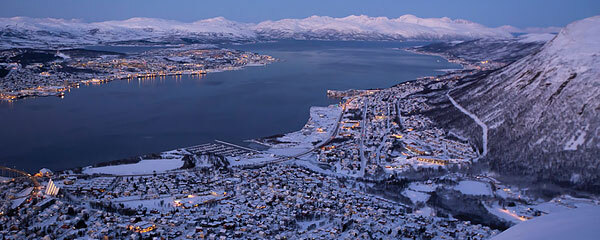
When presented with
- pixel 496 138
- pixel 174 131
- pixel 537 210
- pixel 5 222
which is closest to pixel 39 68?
pixel 174 131

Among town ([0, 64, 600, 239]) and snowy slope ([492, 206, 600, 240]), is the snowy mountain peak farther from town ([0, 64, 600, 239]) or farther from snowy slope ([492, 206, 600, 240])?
snowy slope ([492, 206, 600, 240])

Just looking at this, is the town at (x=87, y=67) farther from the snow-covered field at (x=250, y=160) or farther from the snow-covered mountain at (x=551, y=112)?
the snow-covered mountain at (x=551, y=112)

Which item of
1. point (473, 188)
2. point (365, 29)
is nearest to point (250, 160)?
point (473, 188)

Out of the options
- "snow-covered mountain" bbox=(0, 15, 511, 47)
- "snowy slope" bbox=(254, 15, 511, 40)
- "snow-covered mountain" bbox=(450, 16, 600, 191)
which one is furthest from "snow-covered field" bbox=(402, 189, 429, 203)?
"snowy slope" bbox=(254, 15, 511, 40)

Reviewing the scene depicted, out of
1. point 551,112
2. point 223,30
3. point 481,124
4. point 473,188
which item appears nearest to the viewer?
point 473,188

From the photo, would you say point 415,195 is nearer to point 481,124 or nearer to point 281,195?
point 281,195

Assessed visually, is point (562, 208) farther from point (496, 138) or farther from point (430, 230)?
point (496, 138)
